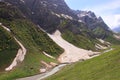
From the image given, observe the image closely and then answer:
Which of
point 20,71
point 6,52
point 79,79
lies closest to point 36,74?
point 20,71

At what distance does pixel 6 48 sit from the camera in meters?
158

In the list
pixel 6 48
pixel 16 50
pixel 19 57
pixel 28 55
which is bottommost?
pixel 19 57

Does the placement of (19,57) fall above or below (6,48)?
below

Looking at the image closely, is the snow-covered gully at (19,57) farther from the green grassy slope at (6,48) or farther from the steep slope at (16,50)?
the green grassy slope at (6,48)

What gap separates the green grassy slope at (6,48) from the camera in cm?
14662

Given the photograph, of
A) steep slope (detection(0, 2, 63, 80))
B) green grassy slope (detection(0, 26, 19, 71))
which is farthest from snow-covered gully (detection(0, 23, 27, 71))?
green grassy slope (detection(0, 26, 19, 71))

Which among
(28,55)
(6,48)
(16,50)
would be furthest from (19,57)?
(6,48)

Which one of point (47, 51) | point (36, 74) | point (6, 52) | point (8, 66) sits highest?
point (47, 51)

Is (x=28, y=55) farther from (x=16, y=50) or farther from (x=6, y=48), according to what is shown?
(x=6, y=48)

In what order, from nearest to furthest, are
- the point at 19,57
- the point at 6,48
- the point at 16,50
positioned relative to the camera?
the point at 19,57 < the point at 6,48 < the point at 16,50

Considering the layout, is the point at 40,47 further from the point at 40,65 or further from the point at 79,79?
the point at 79,79

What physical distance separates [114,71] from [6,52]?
Answer: 328ft

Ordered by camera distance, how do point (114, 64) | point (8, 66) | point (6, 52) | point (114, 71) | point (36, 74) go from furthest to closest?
point (6, 52) < point (8, 66) < point (36, 74) < point (114, 64) < point (114, 71)

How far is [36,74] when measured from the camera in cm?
13375
